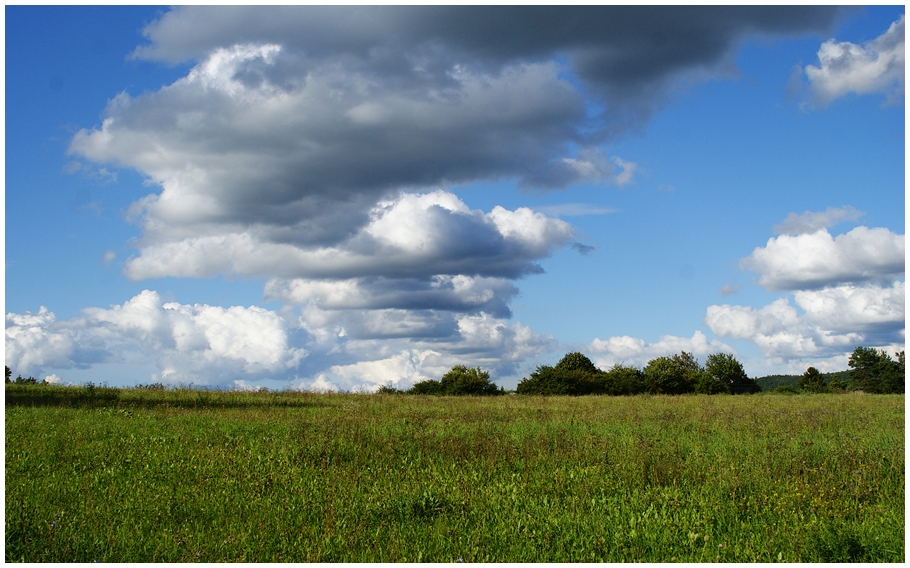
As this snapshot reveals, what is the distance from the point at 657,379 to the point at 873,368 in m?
38.7

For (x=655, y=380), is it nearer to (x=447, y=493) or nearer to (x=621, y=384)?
(x=621, y=384)

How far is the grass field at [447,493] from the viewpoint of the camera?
6.20 metres

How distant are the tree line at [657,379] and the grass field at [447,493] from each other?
25.7m

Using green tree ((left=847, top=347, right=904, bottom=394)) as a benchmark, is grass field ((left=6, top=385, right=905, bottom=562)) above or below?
above

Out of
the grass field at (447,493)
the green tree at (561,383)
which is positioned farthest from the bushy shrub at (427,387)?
the grass field at (447,493)

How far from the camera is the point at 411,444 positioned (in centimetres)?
1163

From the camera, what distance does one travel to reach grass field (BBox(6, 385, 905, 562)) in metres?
6.20

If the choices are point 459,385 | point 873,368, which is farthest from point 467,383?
point 873,368

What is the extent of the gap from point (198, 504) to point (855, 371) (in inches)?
4024

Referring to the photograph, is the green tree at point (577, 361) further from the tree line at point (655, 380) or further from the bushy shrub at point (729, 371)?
the bushy shrub at point (729, 371)

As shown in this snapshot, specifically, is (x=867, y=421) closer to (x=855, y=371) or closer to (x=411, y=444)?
(x=411, y=444)

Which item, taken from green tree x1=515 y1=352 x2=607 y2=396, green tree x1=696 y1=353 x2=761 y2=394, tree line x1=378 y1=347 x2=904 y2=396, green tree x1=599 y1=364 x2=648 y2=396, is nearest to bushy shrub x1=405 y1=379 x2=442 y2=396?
tree line x1=378 y1=347 x2=904 y2=396

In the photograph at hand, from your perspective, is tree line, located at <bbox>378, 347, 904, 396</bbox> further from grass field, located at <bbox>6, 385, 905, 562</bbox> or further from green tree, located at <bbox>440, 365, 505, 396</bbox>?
grass field, located at <bbox>6, 385, 905, 562</bbox>

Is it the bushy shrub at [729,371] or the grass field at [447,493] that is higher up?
the grass field at [447,493]
